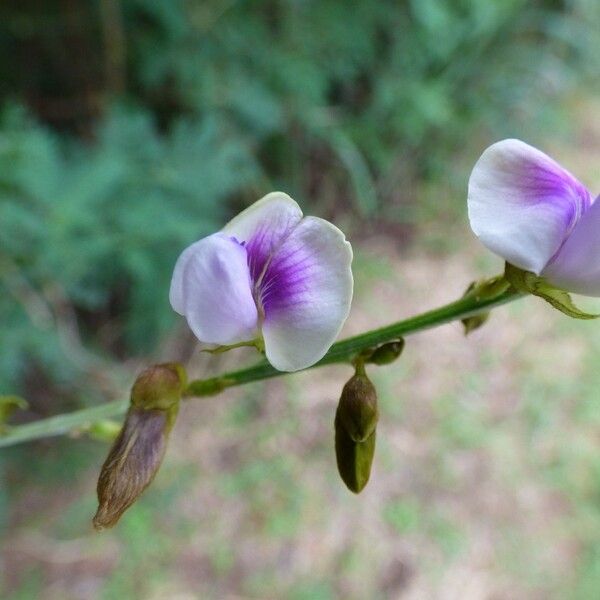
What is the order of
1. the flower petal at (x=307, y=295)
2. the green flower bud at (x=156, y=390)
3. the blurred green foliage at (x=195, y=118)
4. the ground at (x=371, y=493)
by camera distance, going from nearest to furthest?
the flower petal at (x=307, y=295)
the green flower bud at (x=156, y=390)
the blurred green foliage at (x=195, y=118)
the ground at (x=371, y=493)

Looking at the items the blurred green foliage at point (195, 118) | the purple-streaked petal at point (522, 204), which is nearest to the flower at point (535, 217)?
the purple-streaked petal at point (522, 204)

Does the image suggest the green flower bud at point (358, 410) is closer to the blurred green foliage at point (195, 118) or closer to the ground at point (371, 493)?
the blurred green foliage at point (195, 118)

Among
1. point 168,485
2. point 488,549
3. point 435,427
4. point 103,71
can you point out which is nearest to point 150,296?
point 168,485

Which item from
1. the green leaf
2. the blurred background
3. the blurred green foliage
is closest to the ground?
the blurred background

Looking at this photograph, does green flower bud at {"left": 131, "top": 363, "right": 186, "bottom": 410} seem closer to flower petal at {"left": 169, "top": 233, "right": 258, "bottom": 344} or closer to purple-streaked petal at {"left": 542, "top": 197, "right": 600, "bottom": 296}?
flower petal at {"left": 169, "top": 233, "right": 258, "bottom": 344}

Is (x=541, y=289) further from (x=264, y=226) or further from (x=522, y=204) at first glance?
(x=264, y=226)

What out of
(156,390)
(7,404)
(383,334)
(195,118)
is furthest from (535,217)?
(195,118)
